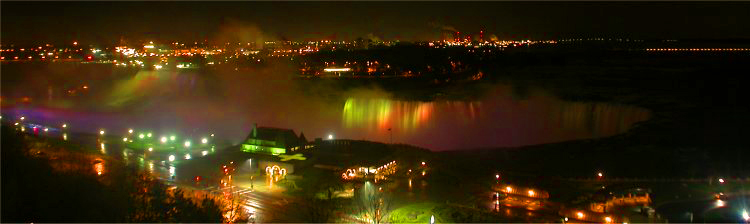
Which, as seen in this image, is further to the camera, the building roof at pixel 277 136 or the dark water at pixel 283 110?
the dark water at pixel 283 110

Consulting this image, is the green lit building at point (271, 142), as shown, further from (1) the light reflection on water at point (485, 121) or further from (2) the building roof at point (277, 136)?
(1) the light reflection on water at point (485, 121)

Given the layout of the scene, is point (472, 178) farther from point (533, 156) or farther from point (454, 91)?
point (454, 91)

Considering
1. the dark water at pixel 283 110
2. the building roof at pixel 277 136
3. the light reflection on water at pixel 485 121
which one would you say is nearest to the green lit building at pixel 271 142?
the building roof at pixel 277 136

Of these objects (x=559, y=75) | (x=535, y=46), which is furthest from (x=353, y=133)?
(x=535, y=46)

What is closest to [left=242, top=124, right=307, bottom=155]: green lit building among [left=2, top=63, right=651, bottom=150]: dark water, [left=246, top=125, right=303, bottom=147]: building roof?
[left=246, top=125, right=303, bottom=147]: building roof

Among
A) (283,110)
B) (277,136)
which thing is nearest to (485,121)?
(283,110)
